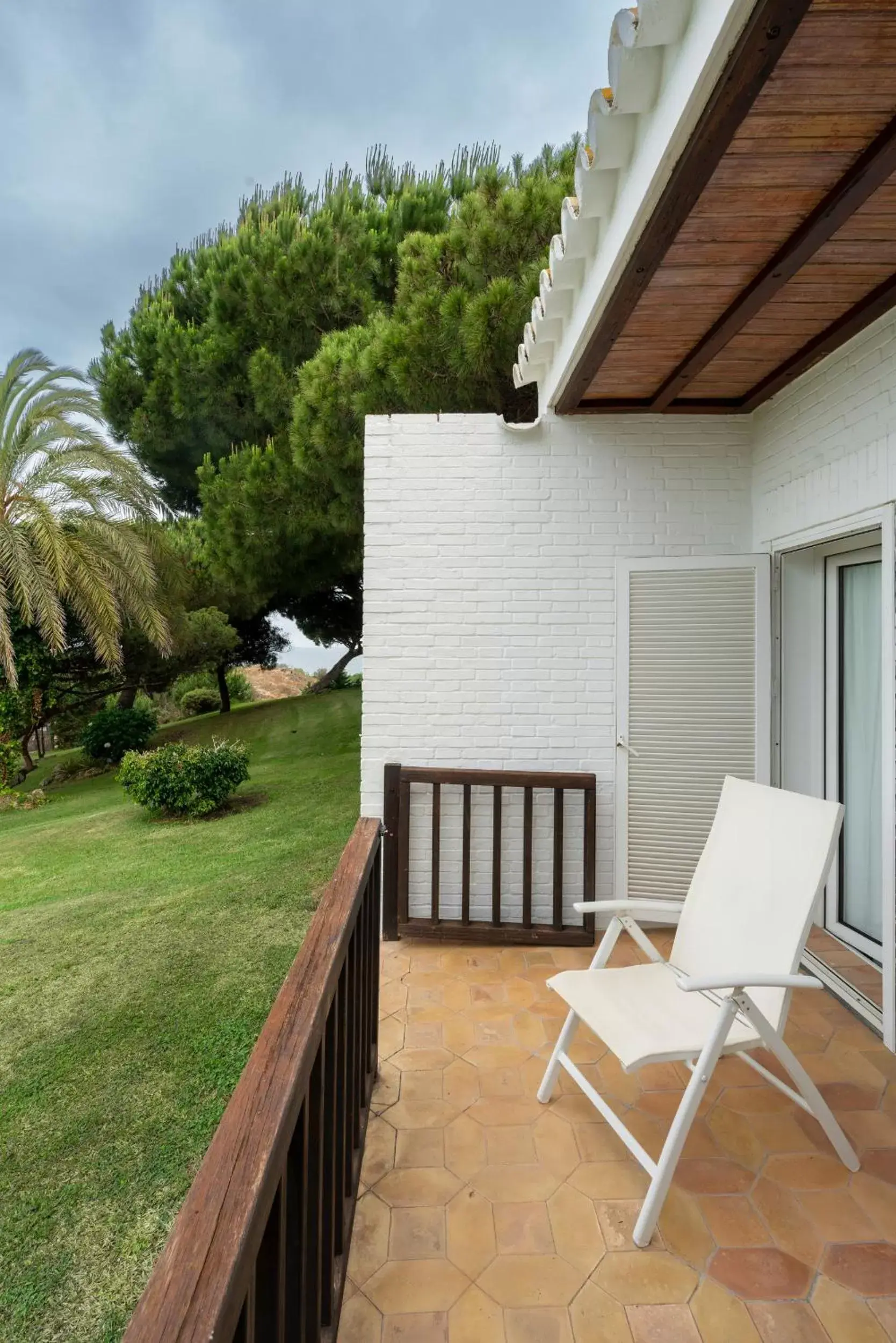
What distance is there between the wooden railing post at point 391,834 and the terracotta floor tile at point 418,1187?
1.66 m

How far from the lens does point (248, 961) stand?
3.83 meters

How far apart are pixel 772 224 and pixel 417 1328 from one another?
2774mm

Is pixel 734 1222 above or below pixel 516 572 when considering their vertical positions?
below

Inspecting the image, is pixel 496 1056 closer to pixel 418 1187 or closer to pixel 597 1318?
pixel 418 1187

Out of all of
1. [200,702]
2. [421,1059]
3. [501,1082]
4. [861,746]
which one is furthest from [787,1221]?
[200,702]

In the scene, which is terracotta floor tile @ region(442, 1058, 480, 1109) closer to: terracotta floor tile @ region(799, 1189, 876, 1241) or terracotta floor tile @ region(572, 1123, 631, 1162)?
terracotta floor tile @ region(572, 1123, 631, 1162)

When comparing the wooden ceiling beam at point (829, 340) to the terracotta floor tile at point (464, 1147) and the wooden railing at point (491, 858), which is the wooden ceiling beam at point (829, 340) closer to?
the wooden railing at point (491, 858)

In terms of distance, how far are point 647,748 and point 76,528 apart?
25.8 feet

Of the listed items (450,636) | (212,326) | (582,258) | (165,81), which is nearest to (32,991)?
(450,636)

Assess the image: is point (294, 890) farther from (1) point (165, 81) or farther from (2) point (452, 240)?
(1) point (165, 81)

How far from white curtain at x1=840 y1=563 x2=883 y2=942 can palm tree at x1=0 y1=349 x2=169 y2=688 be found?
7669 mm

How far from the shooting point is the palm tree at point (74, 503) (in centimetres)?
842

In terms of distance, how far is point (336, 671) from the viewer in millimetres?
15078

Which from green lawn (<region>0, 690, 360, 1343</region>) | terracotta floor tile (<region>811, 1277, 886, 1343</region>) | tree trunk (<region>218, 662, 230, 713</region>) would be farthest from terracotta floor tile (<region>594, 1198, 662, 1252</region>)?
tree trunk (<region>218, 662, 230, 713</region>)
